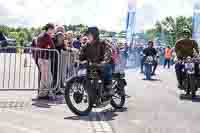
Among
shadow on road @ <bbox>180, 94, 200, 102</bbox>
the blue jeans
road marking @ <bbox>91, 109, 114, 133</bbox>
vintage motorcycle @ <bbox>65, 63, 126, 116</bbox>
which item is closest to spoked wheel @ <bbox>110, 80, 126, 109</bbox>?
the blue jeans

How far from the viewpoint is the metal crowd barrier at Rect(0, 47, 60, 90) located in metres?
12.1

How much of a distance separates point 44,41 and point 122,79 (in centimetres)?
213

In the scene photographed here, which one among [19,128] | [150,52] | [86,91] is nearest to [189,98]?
[86,91]

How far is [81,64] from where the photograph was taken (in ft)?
33.8

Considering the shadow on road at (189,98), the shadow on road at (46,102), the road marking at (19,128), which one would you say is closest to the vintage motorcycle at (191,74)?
the shadow on road at (189,98)

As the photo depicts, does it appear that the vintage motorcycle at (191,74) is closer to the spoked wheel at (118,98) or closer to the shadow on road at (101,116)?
the spoked wheel at (118,98)

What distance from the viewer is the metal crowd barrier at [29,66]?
39.7 ft

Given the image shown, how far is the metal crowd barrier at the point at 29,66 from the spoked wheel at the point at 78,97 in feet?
7.52

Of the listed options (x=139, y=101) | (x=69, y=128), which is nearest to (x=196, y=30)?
(x=139, y=101)

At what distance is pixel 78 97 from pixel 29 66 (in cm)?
572

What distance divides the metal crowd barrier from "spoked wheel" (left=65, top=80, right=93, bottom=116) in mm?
2291

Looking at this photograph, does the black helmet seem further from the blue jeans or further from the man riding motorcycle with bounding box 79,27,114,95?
the blue jeans

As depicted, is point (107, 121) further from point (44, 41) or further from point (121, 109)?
point (44, 41)

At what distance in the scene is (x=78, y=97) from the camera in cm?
988
